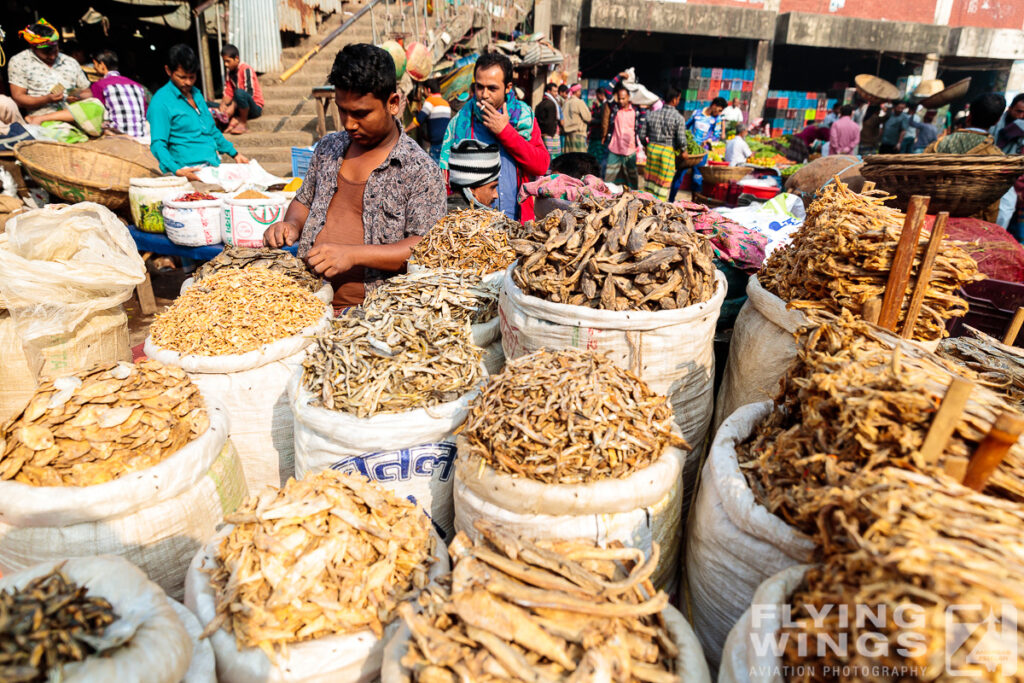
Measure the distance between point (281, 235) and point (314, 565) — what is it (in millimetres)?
2221

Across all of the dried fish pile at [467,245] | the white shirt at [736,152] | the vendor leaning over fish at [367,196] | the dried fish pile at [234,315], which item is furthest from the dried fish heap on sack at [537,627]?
the white shirt at [736,152]

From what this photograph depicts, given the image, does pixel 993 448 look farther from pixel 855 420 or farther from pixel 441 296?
pixel 441 296

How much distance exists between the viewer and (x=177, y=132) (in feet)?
15.6

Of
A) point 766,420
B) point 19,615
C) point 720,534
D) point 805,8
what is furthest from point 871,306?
point 805,8

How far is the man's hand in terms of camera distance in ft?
10.1

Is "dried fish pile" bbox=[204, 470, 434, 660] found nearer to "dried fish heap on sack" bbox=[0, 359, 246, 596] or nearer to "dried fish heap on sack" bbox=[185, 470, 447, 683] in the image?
"dried fish heap on sack" bbox=[185, 470, 447, 683]

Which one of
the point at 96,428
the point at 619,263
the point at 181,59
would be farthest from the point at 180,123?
the point at 619,263

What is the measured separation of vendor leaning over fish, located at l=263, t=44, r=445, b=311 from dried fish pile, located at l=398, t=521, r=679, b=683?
1.89m

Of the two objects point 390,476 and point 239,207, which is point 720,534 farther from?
point 239,207

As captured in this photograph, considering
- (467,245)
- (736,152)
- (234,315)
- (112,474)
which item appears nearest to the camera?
(112,474)

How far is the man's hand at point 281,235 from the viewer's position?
10.1ft

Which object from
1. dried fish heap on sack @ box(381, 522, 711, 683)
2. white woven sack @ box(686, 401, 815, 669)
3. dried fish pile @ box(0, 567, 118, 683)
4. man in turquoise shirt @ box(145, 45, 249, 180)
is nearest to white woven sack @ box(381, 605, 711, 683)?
dried fish heap on sack @ box(381, 522, 711, 683)

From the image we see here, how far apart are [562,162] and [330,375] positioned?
4.95 m

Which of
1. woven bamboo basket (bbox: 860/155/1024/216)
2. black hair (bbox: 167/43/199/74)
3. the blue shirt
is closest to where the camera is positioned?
woven bamboo basket (bbox: 860/155/1024/216)
